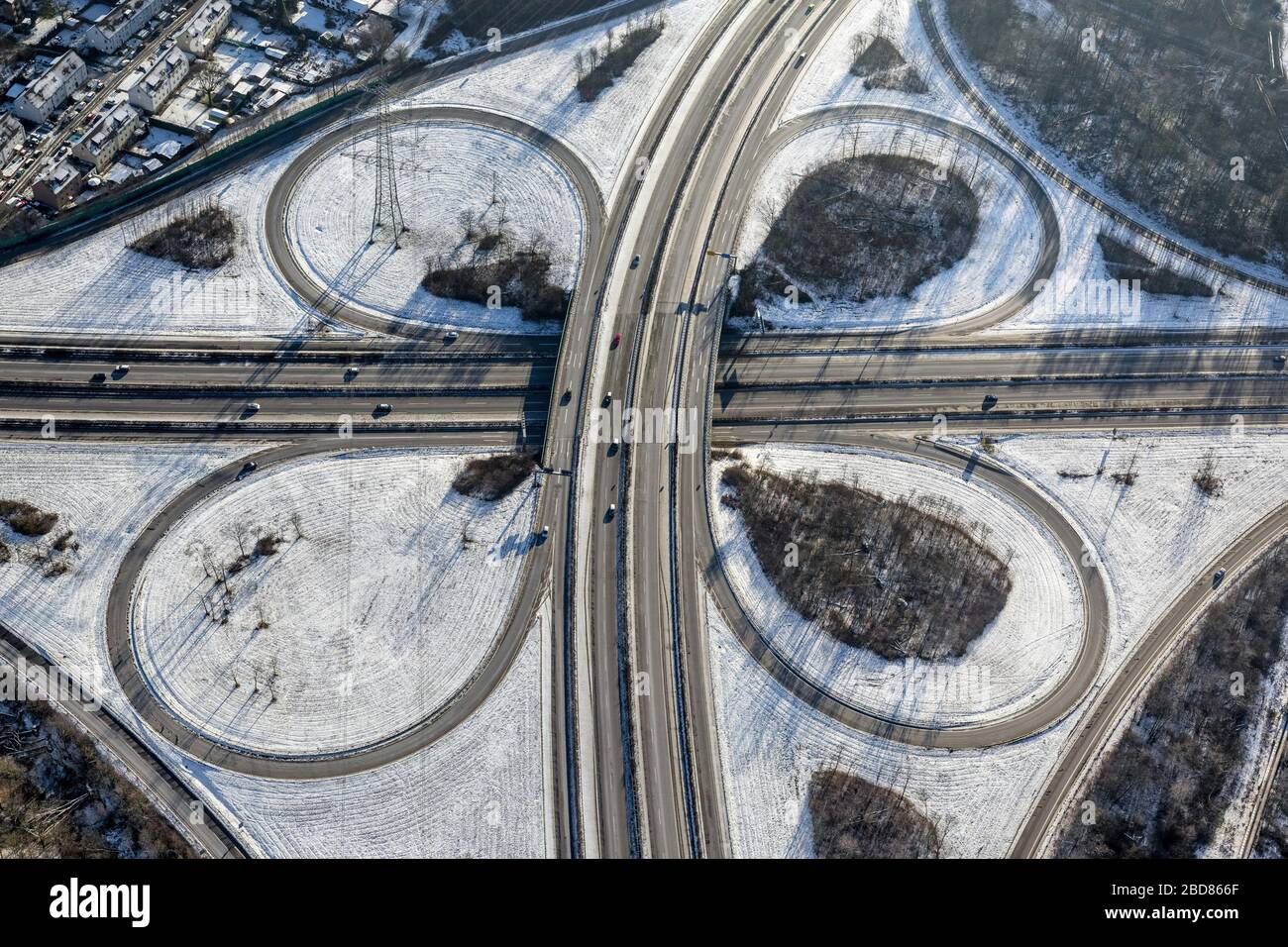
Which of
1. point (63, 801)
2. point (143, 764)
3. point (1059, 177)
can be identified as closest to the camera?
point (63, 801)

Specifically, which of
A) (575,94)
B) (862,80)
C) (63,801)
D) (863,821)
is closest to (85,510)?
(63,801)

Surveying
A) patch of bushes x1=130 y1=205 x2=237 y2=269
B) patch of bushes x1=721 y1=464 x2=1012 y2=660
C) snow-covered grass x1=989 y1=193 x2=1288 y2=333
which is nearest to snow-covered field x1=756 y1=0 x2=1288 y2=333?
snow-covered grass x1=989 y1=193 x2=1288 y2=333

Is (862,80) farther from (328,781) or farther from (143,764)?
(143,764)

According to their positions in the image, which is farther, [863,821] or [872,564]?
[872,564]

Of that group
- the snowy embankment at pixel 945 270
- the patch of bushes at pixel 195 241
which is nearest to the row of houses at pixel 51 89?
the patch of bushes at pixel 195 241

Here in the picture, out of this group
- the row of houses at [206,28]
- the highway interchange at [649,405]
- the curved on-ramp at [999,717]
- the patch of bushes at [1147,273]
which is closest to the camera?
the highway interchange at [649,405]

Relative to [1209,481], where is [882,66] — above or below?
above

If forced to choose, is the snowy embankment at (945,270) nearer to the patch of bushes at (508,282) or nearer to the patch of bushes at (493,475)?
the patch of bushes at (508,282)
